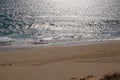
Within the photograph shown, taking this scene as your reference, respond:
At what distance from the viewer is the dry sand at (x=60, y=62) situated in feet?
46.4

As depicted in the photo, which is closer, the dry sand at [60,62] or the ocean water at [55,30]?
the dry sand at [60,62]

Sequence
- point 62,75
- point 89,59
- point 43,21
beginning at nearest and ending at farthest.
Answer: point 62,75 < point 89,59 < point 43,21

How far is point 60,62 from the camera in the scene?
16.9m

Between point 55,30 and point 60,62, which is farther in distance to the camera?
point 55,30

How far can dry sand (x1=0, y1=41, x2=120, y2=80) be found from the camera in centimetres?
1414

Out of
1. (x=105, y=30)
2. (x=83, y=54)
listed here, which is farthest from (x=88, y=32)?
(x=83, y=54)

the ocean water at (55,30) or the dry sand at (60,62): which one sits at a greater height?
the dry sand at (60,62)

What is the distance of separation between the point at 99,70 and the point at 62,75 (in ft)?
7.19

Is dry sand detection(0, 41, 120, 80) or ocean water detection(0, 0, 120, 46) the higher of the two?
dry sand detection(0, 41, 120, 80)

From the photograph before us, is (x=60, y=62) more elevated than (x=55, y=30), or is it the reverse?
(x=60, y=62)

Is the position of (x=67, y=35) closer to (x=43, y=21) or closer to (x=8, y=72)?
(x=43, y=21)

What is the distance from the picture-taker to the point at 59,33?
27.8 metres

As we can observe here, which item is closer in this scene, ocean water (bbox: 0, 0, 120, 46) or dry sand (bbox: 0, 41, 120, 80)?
dry sand (bbox: 0, 41, 120, 80)

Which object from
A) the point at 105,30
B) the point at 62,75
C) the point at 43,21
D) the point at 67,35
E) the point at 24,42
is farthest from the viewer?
the point at 43,21
